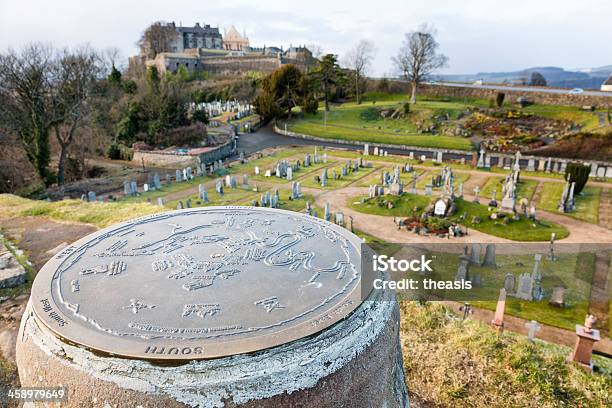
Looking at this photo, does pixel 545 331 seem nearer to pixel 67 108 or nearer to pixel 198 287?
pixel 198 287

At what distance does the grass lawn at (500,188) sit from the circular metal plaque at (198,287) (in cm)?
1868

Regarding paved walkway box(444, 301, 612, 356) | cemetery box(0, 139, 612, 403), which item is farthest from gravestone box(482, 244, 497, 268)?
paved walkway box(444, 301, 612, 356)

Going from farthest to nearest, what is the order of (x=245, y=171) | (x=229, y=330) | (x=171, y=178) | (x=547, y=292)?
(x=245, y=171) → (x=171, y=178) → (x=547, y=292) → (x=229, y=330)

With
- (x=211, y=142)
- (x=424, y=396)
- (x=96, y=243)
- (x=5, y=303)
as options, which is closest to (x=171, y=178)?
(x=211, y=142)

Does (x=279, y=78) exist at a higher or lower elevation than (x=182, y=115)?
higher

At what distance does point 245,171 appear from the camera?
27797 millimetres

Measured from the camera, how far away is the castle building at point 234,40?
321 feet

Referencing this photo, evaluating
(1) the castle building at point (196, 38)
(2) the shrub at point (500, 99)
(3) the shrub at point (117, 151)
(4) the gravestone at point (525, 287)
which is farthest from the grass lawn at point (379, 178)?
(1) the castle building at point (196, 38)

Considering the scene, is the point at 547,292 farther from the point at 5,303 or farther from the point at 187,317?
the point at 5,303

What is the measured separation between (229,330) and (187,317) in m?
0.55

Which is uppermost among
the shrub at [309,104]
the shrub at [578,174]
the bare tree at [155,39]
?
the bare tree at [155,39]

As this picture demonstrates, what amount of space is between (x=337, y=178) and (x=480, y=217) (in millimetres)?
10468

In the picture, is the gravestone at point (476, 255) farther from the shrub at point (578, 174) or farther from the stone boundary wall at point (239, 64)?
the stone boundary wall at point (239, 64)

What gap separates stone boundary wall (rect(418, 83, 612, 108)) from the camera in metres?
43.3
